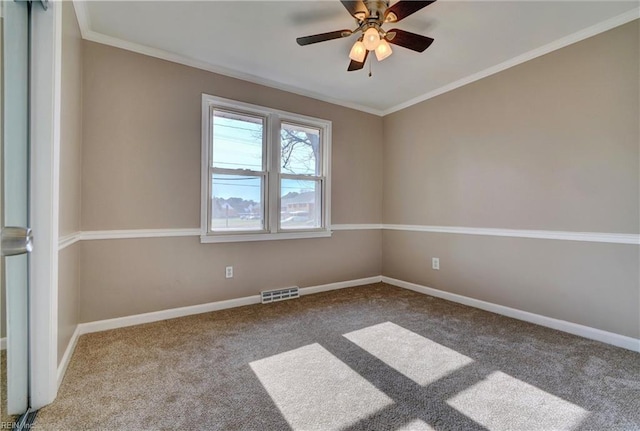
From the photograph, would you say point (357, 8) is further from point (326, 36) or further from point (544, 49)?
point (544, 49)

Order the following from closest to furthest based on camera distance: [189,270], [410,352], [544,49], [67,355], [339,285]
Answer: [67,355]
[410,352]
[544,49]
[189,270]
[339,285]

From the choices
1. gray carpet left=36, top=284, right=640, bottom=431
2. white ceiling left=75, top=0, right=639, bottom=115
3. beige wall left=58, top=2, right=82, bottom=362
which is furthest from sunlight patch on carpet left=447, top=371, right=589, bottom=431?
white ceiling left=75, top=0, right=639, bottom=115

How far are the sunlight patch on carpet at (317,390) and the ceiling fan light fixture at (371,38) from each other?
223 cm

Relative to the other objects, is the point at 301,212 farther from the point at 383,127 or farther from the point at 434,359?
the point at 434,359

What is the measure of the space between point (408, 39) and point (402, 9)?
1.01ft

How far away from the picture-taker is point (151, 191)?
8.82ft

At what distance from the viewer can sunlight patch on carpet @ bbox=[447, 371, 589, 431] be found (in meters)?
1.41

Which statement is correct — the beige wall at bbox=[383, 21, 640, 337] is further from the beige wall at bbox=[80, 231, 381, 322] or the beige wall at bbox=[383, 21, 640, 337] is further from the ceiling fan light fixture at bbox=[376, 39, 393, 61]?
the ceiling fan light fixture at bbox=[376, 39, 393, 61]

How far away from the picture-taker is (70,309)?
2.04m

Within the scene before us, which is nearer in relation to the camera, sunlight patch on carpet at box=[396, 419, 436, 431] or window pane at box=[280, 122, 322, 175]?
sunlight patch on carpet at box=[396, 419, 436, 431]

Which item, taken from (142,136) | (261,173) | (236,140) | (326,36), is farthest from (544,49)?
(142,136)

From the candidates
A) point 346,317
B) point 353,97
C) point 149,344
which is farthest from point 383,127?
point 149,344

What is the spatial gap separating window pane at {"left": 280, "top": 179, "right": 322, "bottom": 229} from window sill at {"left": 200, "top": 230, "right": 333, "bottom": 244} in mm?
109

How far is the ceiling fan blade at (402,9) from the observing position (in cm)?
170
